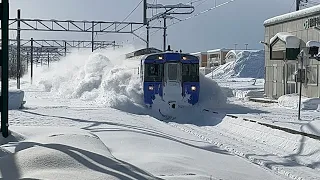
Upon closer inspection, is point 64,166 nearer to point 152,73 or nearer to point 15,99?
point 152,73

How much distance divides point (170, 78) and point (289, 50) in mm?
7884

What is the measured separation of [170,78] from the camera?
21.7 meters

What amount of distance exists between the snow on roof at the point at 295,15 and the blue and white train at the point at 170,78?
23.0 ft

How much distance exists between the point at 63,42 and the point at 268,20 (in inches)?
1403

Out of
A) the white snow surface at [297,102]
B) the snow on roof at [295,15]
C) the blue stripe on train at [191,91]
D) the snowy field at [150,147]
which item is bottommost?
the snowy field at [150,147]

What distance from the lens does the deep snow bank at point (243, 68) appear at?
67.1 metres

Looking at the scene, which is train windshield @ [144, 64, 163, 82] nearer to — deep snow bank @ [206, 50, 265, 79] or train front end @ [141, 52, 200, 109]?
train front end @ [141, 52, 200, 109]

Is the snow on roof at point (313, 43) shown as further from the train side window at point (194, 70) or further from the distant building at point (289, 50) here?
the train side window at point (194, 70)

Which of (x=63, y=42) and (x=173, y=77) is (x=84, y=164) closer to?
(x=173, y=77)

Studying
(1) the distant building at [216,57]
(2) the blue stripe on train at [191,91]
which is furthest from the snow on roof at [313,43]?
(1) the distant building at [216,57]

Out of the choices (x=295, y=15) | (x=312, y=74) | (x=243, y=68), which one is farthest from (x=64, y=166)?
(x=243, y=68)

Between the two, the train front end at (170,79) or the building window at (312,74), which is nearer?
the train front end at (170,79)

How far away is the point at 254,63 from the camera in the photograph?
71250mm

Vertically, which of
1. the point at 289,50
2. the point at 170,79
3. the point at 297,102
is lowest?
the point at 297,102
